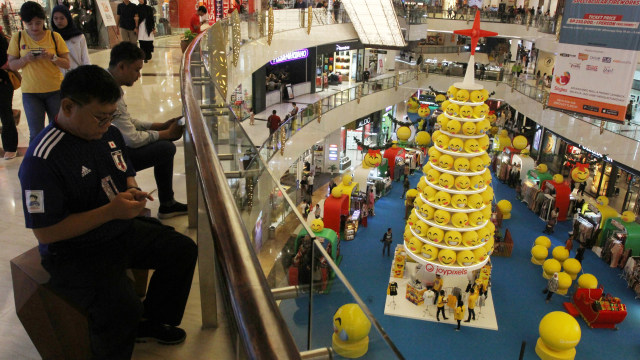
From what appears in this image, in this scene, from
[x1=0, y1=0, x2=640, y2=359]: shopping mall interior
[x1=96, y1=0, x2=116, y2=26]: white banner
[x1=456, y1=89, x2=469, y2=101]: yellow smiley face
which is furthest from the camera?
[x1=456, y1=89, x2=469, y2=101]: yellow smiley face

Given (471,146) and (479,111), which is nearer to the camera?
(471,146)

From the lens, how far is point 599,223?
17125 millimetres

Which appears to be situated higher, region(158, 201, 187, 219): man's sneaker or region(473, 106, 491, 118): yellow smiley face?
region(158, 201, 187, 219): man's sneaker

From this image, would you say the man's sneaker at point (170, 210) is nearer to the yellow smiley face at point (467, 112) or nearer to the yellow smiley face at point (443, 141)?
the yellow smiley face at point (443, 141)

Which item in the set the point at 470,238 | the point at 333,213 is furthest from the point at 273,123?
the point at 470,238

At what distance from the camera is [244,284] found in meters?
0.81

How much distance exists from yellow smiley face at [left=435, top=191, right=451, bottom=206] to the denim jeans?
1021 cm

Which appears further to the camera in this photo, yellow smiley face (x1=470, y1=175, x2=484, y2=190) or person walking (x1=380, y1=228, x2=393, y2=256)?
person walking (x1=380, y1=228, x2=393, y2=256)

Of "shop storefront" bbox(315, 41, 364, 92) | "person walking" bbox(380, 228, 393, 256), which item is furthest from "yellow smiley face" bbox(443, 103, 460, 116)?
"shop storefront" bbox(315, 41, 364, 92)

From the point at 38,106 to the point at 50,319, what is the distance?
10.6 feet

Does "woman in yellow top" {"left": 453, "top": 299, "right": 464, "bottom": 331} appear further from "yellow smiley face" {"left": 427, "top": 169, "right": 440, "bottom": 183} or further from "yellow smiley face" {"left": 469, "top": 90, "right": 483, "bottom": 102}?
"yellow smiley face" {"left": 469, "top": 90, "right": 483, "bottom": 102}

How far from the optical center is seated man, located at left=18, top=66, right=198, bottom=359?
71.8 inches

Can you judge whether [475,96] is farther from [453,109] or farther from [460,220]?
[460,220]

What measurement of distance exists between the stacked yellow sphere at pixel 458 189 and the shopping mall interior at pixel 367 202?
2.3 inches
